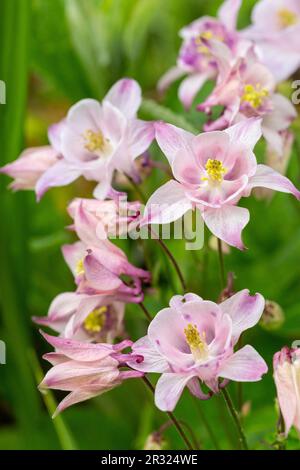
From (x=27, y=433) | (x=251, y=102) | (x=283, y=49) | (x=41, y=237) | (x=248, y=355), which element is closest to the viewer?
Answer: (x=248, y=355)

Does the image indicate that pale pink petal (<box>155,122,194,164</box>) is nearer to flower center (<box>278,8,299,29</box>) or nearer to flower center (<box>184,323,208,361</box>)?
flower center (<box>184,323,208,361</box>)

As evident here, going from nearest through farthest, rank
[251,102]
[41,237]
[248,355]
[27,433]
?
[248,355]
[251,102]
[27,433]
[41,237]

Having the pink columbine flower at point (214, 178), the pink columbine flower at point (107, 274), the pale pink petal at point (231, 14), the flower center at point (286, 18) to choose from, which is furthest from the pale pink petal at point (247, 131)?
the flower center at point (286, 18)

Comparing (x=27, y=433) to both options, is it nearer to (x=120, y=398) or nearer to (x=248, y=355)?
(x=120, y=398)

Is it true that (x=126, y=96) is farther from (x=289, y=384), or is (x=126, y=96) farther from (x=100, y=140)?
(x=289, y=384)

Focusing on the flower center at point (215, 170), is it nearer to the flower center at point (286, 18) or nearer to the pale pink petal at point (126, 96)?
the pale pink petal at point (126, 96)

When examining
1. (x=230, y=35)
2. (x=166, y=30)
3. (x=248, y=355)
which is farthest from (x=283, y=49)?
(x=248, y=355)

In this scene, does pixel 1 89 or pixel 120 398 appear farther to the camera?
pixel 120 398
